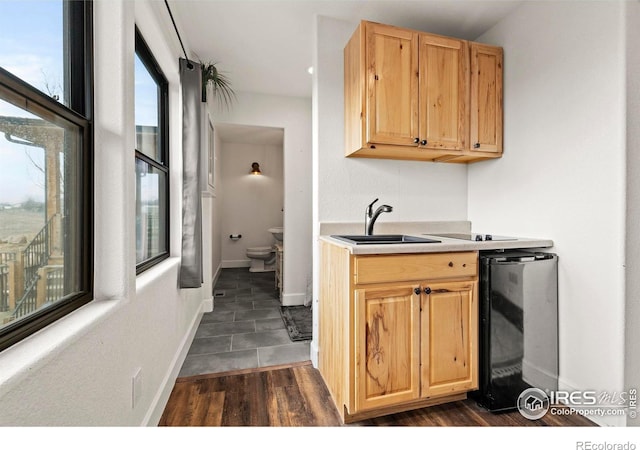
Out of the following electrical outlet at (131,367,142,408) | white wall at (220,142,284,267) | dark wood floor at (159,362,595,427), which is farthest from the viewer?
white wall at (220,142,284,267)

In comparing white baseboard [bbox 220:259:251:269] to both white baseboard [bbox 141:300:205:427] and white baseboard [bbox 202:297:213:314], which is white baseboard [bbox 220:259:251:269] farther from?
white baseboard [bbox 141:300:205:427]

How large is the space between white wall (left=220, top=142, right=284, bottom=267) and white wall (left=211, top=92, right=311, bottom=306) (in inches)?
85.1

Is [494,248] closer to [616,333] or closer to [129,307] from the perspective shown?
[616,333]

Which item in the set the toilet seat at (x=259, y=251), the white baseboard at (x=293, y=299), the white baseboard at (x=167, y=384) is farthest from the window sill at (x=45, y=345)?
the toilet seat at (x=259, y=251)

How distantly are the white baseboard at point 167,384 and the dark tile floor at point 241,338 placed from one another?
6 cm

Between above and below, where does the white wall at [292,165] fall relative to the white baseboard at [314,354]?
above

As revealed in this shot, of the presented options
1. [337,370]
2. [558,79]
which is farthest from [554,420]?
[558,79]

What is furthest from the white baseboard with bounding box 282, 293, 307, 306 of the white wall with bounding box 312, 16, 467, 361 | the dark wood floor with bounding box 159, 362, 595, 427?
the dark wood floor with bounding box 159, 362, 595, 427

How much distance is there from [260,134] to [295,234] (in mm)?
2057

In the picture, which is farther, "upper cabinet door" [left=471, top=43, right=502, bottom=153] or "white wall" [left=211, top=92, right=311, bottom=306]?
"white wall" [left=211, top=92, right=311, bottom=306]

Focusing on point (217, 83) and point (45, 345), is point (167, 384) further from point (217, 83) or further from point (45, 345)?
point (217, 83)

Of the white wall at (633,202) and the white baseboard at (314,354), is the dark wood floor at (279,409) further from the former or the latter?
the white wall at (633,202)

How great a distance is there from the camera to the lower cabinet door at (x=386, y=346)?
4.80ft

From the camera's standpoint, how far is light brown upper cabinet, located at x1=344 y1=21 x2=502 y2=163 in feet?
6.01
